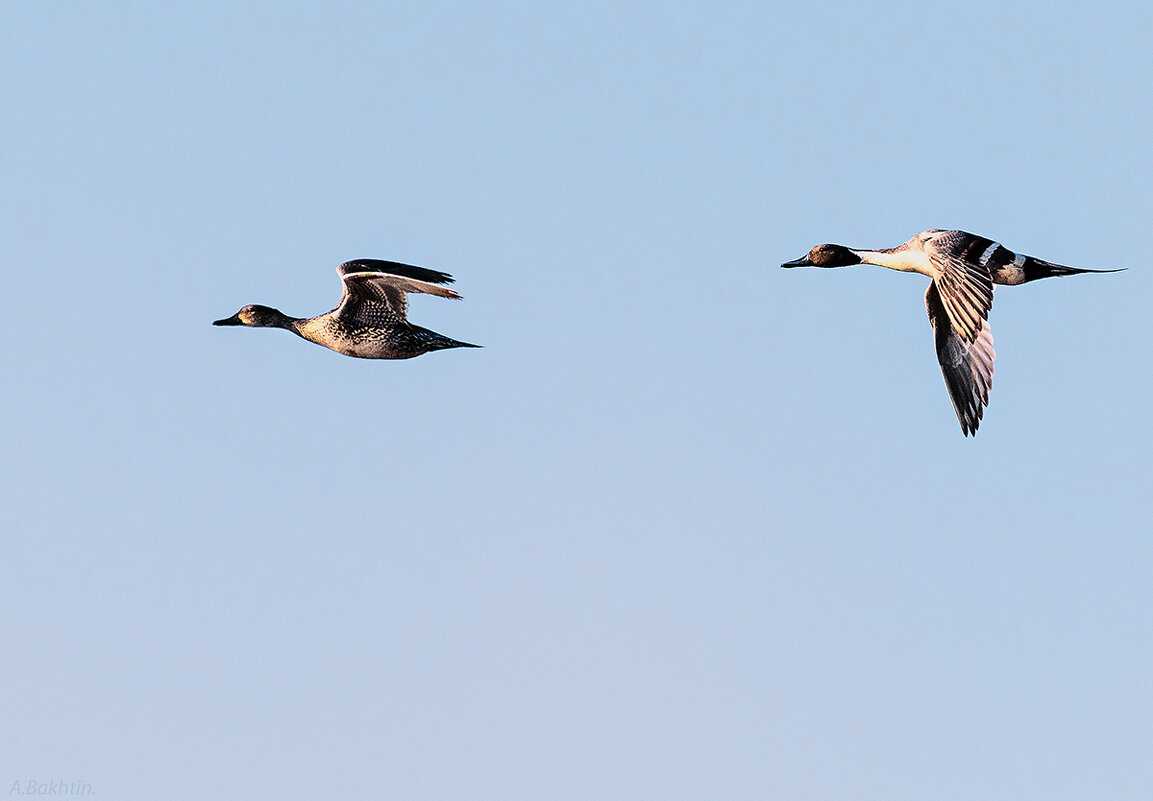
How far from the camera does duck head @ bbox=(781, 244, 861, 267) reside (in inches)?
1204

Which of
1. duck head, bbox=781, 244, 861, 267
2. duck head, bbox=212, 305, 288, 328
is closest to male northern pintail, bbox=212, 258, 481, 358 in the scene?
duck head, bbox=212, 305, 288, 328

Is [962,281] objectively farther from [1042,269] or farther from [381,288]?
[381,288]

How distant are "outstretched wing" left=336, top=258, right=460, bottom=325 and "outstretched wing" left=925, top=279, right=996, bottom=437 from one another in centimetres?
804

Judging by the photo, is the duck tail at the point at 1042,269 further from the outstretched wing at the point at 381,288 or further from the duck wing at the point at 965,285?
the outstretched wing at the point at 381,288

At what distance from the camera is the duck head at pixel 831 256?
3059cm

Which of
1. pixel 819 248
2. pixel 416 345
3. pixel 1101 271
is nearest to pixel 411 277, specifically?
pixel 416 345

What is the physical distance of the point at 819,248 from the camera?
30781 millimetres

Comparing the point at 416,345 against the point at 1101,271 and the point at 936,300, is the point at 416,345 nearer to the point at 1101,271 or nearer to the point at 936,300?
the point at 936,300

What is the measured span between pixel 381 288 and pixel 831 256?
7935mm

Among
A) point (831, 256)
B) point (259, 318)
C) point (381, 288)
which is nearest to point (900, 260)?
point (831, 256)

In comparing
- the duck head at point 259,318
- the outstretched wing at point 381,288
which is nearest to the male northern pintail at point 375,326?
the outstretched wing at point 381,288

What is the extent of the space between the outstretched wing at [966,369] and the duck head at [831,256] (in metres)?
1.70

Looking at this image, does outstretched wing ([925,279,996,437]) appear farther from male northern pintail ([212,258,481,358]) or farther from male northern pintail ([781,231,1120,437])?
male northern pintail ([212,258,481,358])

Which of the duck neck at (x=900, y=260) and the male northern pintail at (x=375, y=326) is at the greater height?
the duck neck at (x=900, y=260)
